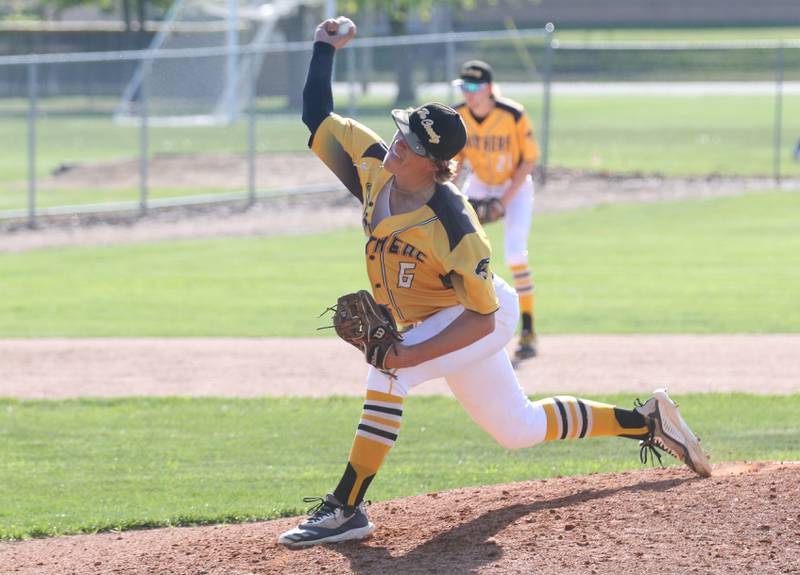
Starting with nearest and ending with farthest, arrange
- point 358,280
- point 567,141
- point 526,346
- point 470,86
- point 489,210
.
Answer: point 489,210, point 526,346, point 470,86, point 358,280, point 567,141

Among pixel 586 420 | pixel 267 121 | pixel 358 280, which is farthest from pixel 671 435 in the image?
pixel 267 121

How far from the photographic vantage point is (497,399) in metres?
6.14

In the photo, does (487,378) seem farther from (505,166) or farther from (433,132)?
(505,166)

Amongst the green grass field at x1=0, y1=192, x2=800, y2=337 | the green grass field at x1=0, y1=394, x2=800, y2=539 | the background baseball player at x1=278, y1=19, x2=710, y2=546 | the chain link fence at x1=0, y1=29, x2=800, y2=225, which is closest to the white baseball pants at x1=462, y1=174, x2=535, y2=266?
the green grass field at x1=0, y1=192, x2=800, y2=337

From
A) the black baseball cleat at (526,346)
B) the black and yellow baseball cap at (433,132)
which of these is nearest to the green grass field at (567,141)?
the black baseball cleat at (526,346)

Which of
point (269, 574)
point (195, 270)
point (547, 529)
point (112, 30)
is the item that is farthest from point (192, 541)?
point (112, 30)

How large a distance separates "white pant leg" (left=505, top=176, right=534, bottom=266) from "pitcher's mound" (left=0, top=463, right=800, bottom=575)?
4678mm

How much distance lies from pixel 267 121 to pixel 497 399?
→ 2069 cm

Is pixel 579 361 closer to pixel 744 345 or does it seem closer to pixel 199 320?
pixel 744 345

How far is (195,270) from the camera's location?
623 inches

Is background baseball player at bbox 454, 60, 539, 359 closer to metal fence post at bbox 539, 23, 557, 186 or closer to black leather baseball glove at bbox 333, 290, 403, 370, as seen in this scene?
black leather baseball glove at bbox 333, 290, 403, 370

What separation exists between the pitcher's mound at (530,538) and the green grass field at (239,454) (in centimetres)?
59

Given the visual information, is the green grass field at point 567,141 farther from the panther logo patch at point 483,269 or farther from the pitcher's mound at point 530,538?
the panther logo patch at point 483,269

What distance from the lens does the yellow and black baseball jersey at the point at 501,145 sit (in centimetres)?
1162
